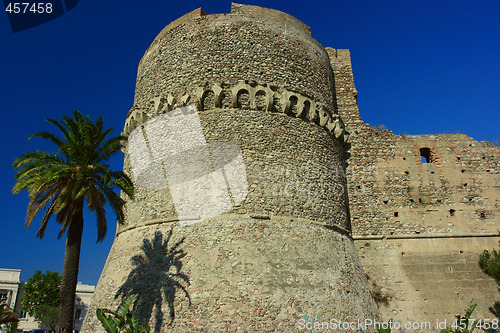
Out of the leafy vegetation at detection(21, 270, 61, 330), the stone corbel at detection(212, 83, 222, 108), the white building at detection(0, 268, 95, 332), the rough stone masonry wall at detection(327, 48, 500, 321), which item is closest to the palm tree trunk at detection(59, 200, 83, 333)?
the stone corbel at detection(212, 83, 222, 108)

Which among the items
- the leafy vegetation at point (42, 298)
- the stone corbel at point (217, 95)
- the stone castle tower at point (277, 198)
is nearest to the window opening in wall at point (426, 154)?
the stone castle tower at point (277, 198)

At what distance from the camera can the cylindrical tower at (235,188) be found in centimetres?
958

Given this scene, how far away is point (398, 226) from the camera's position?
14055mm

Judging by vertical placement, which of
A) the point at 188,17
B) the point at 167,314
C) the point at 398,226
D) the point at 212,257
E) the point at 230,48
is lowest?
the point at 167,314

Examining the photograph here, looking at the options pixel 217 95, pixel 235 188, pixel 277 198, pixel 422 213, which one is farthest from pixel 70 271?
pixel 422 213

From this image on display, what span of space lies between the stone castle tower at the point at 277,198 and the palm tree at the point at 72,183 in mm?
1401

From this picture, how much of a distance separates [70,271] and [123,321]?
2027 millimetres

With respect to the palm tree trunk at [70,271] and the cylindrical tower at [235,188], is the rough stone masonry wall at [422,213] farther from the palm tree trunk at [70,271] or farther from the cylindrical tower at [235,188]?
the palm tree trunk at [70,271]

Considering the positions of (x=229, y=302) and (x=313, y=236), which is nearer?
(x=229, y=302)

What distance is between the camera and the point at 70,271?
9.65m

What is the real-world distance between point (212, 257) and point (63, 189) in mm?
4583

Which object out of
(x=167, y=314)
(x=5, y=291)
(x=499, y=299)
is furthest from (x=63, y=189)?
(x=5, y=291)

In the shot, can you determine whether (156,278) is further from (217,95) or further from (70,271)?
(217,95)

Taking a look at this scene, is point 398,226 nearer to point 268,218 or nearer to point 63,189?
point 268,218
